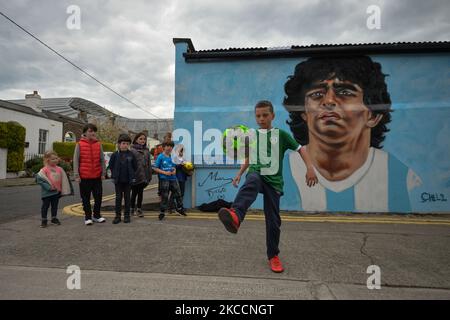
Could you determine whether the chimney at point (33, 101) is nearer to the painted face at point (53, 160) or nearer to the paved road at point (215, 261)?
the painted face at point (53, 160)

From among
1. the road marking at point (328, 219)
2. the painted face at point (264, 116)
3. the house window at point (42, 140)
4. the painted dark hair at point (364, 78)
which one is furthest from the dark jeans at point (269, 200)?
the house window at point (42, 140)

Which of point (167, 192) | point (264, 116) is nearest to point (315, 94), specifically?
point (167, 192)

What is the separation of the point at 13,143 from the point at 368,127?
20162 mm

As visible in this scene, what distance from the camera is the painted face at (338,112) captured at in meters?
7.14

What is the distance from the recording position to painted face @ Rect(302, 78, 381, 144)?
23.4ft

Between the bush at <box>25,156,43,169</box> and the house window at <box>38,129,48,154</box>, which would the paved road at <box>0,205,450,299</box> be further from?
the house window at <box>38,129,48,154</box>

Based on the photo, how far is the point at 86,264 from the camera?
3455 mm

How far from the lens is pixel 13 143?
1867 cm

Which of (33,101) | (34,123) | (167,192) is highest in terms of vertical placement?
(33,101)

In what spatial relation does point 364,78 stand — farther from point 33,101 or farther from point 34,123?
point 33,101

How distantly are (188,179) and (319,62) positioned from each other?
4.34m
